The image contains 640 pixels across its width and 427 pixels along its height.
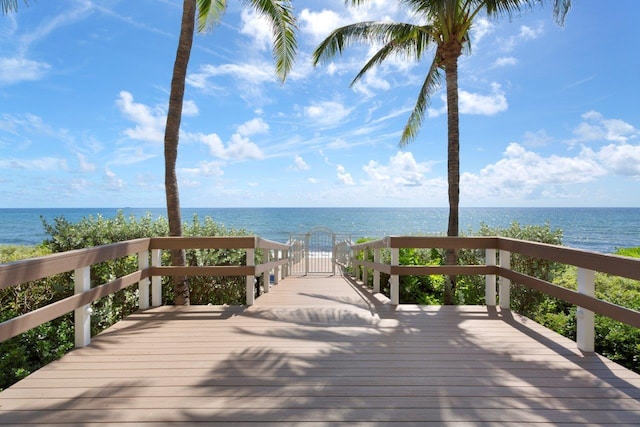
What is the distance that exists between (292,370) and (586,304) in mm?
2851

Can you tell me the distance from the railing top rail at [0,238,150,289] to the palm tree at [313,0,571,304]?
233 inches

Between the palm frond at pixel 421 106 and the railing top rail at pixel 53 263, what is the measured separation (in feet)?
28.9

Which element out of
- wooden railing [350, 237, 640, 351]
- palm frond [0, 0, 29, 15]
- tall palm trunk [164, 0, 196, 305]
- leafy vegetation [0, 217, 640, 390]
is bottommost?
leafy vegetation [0, 217, 640, 390]

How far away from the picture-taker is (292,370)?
2797 millimetres

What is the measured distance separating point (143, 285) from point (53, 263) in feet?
6.46

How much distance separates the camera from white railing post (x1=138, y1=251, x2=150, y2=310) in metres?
4.82

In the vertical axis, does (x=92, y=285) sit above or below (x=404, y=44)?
below

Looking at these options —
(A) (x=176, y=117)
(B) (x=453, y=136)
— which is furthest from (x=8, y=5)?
(B) (x=453, y=136)

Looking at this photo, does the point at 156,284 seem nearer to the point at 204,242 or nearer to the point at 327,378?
the point at 204,242

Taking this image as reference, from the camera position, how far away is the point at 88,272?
3.60m

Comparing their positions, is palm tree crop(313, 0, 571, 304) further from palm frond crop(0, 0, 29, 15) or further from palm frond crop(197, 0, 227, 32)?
palm frond crop(0, 0, 29, 15)

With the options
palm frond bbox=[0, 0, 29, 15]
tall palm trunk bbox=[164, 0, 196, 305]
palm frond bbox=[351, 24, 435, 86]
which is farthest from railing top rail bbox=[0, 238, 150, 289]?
palm frond bbox=[351, 24, 435, 86]

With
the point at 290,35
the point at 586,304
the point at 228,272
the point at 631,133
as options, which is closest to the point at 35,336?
the point at 228,272

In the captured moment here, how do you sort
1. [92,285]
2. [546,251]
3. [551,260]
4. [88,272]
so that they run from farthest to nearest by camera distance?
[92,285] → [546,251] → [551,260] → [88,272]
